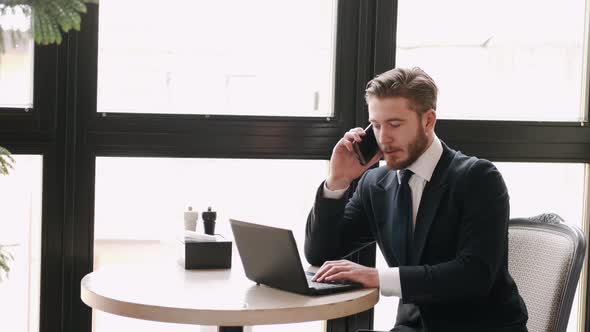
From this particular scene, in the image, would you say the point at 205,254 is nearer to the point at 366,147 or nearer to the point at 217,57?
the point at 366,147

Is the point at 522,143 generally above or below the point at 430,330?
above

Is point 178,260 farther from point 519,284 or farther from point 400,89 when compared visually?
point 519,284

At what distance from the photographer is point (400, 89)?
265cm

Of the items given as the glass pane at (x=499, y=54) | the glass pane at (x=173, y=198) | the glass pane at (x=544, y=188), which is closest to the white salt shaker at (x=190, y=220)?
the glass pane at (x=173, y=198)

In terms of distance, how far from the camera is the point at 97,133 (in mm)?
3156

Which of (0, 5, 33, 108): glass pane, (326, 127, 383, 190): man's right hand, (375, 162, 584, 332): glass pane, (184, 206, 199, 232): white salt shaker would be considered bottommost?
(184, 206, 199, 232): white salt shaker

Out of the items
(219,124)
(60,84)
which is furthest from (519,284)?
(60,84)

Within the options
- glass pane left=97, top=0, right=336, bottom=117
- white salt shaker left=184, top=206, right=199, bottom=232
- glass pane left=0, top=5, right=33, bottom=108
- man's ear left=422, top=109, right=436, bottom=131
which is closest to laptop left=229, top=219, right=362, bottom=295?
white salt shaker left=184, top=206, right=199, bottom=232

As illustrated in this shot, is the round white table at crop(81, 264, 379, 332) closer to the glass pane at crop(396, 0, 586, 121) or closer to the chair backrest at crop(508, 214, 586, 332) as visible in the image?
the chair backrest at crop(508, 214, 586, 332)

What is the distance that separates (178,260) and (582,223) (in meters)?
1.83

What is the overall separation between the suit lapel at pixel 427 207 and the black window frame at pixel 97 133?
74cm

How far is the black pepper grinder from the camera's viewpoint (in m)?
2.88

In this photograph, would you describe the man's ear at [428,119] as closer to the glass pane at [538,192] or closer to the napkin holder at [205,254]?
the napkin holder at [205,254]

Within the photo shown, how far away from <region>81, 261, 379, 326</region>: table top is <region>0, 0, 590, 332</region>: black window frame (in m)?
0.53
